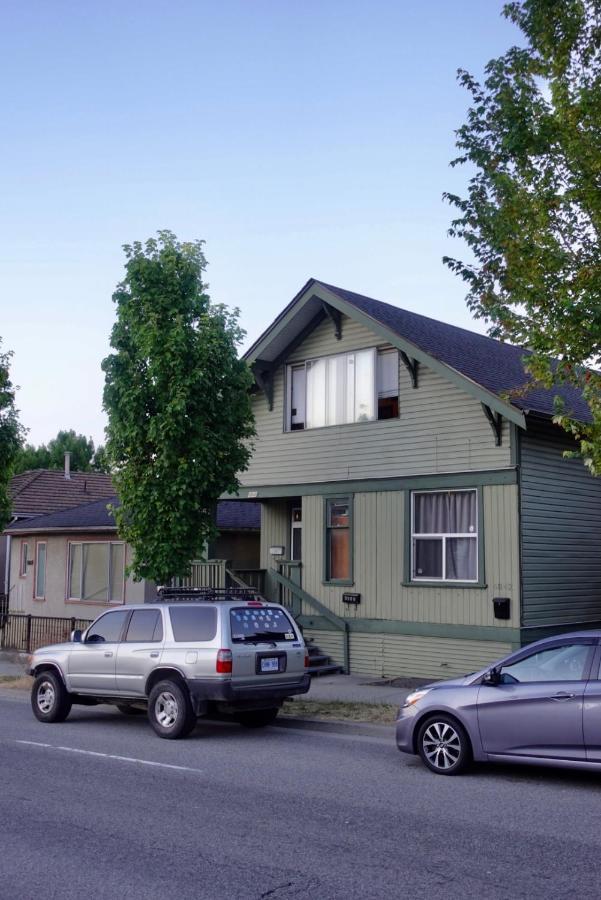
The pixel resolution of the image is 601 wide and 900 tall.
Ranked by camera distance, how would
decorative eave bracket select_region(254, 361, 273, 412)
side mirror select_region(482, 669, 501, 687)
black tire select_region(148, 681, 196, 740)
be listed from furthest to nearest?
1. decorative eave bracket select_region(254, 361, 273, 412)
2. black tire select_region(148, 681, 196, 740)
3. side mirror select_region(482, 669, 501, 687)

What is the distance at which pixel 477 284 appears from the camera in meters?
14.1

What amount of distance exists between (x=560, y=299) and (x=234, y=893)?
879cm

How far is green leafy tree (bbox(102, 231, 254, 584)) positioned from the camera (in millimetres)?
15797

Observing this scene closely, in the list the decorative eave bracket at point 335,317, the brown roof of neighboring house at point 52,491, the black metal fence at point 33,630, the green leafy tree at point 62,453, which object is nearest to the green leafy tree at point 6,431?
the black metal fence at point 33,630

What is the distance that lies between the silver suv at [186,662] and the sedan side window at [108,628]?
0.05 ft

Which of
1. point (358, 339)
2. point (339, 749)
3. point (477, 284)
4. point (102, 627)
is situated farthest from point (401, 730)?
point (358, 339)

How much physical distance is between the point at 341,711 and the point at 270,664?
2.11m

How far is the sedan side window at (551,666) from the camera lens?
910cm

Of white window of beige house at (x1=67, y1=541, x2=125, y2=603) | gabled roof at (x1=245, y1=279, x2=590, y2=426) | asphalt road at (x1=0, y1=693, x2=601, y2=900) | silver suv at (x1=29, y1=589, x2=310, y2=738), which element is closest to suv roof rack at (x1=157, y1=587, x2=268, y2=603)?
silver suv at (x1=29, y1=589, x2=310, y2=738)

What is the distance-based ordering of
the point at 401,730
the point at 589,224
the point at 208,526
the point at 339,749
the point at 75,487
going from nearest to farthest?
the point at 401,730 < the point at 339,749 < the point at 589,224 < the point at 208,526 < the point at 75,487

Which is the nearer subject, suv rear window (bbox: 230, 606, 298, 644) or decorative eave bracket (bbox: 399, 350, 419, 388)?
suv rear window (bbox: 230, 606, 298, 644)

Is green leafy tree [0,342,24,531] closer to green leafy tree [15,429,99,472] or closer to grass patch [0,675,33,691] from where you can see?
grass patch [0,675,33,691]

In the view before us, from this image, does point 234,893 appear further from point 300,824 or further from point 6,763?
point 6,763

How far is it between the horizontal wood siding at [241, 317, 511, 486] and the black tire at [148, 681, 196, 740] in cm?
730
